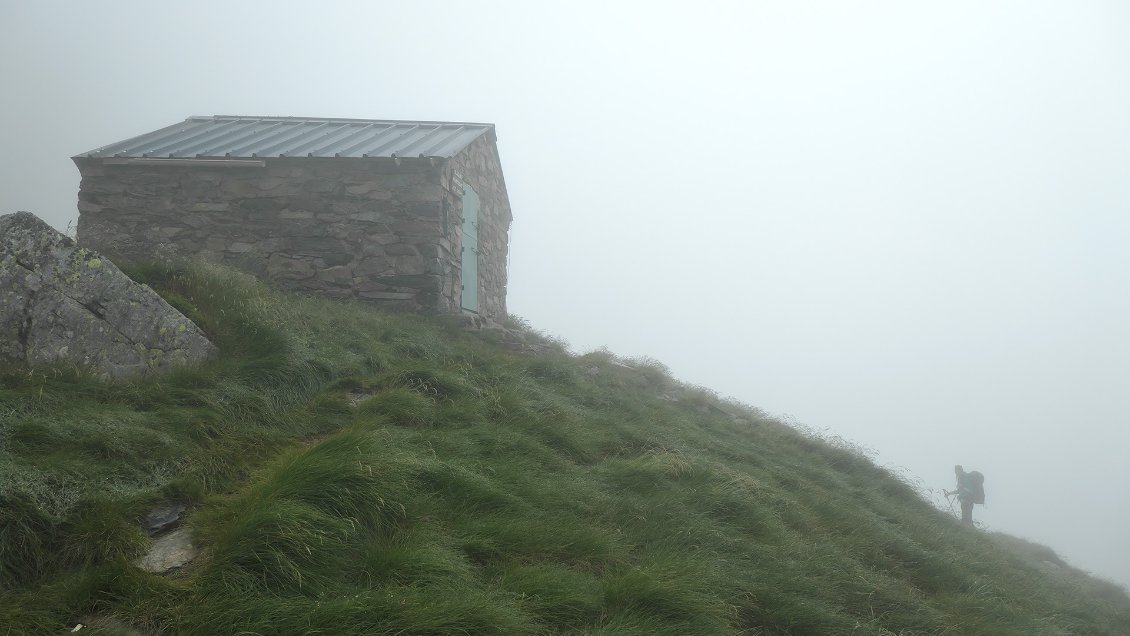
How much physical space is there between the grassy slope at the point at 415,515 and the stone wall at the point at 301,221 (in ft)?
9.80

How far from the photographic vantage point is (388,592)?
347 centimetres

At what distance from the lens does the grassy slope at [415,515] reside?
3498 millimetres

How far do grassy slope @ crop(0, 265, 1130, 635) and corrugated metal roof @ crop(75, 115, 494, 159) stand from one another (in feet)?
14.6

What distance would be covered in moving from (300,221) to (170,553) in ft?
29.2

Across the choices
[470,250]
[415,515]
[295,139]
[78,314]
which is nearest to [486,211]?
[470,250]

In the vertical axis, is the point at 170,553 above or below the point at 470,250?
below

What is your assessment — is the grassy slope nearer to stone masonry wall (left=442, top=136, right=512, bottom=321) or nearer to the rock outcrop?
the rock outcrop

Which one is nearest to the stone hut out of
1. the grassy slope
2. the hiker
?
the grassy slope

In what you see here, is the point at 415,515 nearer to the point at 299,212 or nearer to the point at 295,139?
the point at 299,212

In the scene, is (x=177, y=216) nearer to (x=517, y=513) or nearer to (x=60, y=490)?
(x=60, y=490)

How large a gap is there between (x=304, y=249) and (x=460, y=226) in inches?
111

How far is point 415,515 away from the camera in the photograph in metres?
4.37

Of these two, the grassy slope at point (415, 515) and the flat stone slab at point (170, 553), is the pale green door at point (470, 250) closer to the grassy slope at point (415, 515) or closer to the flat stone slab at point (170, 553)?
the grassy slope at point (415, 515)

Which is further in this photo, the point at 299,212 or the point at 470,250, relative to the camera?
the point at 470,250
